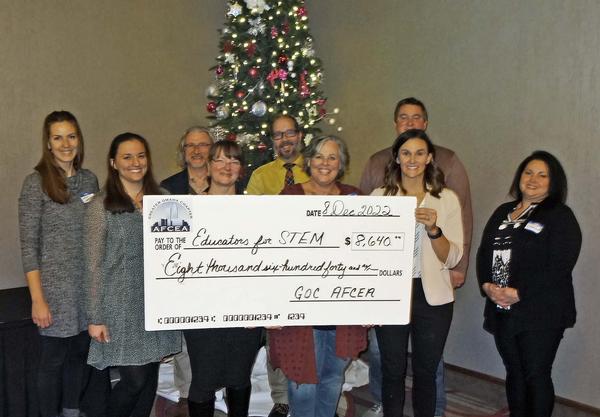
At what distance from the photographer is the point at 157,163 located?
5574mm

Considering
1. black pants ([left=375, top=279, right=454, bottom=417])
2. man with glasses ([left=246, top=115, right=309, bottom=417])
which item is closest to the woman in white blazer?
black pants ([left=375, top=279, right=454, bottom=417])

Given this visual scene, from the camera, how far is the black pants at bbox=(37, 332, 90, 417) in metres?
3.13

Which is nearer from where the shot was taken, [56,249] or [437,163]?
[56,249]

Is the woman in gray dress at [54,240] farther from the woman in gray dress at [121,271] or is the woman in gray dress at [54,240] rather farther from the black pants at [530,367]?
the black pants at [530,367]

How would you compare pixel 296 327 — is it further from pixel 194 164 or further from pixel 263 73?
pixel 263 73

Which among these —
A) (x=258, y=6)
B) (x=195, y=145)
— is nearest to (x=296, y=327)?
(x=195, y=145)

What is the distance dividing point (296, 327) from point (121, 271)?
2.74 feet

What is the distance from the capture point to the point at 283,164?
3822 millimetres

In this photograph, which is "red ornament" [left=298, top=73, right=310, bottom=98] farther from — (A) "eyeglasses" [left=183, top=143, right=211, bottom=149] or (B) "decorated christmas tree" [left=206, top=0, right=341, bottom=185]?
(A) "eyeglasses" [left=183, top=143, right=211, bottom=149]

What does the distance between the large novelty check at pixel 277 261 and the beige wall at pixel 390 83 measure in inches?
63.1

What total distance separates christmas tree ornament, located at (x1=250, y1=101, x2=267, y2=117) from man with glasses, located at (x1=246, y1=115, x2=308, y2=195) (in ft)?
2.85

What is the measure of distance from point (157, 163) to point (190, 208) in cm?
303

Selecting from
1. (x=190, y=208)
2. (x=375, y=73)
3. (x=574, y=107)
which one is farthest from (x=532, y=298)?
(x=375, y=73)

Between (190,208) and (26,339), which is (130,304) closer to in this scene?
(190,208)
